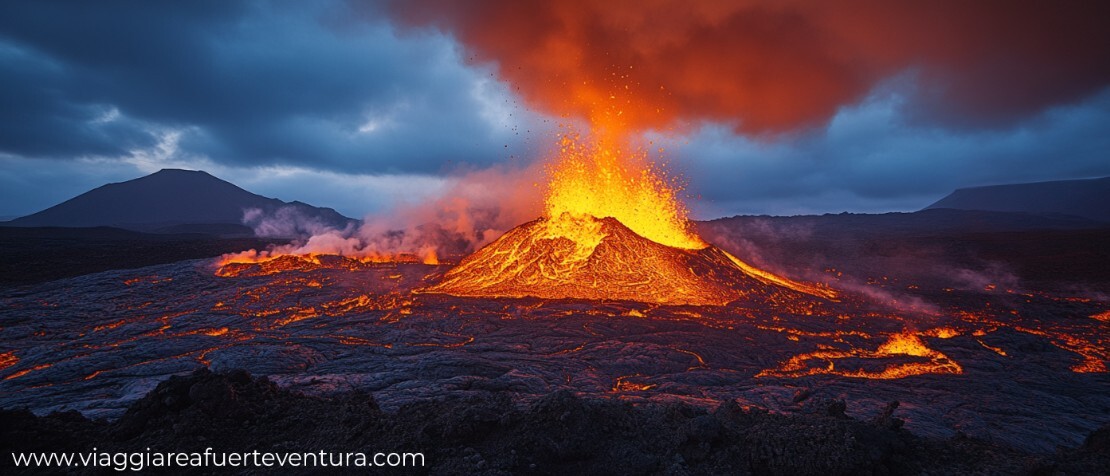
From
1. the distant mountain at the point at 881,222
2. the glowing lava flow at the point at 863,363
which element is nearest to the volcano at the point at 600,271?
the glowing lava flow at the point at 863,363

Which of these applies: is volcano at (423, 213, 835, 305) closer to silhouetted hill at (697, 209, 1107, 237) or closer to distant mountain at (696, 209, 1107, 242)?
distant mountain at (696, 209, 1107, 242)

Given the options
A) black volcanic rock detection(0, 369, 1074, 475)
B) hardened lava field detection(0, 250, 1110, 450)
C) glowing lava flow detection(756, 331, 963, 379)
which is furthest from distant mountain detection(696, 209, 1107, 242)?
black volcanic rock detection(0, 369, 1074, 475)

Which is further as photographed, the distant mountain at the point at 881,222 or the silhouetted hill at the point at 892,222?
the silhouetted hill at the point at 892,222

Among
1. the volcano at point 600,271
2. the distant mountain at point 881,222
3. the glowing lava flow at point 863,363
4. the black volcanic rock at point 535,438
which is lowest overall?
the glowing lava flow at point 863,363

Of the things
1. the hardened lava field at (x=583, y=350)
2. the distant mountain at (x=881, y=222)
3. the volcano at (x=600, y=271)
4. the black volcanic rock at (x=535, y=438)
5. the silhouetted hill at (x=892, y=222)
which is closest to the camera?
the black volcanic rock at (x=535, y=438)

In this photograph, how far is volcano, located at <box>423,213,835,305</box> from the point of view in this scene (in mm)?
24453

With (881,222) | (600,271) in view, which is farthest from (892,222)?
(600,271)

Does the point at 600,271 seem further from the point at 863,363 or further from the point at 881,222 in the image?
Result: the point at 881,222

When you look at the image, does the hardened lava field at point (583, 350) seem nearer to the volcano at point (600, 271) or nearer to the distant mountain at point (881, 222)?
the volcano at point (600, 271)

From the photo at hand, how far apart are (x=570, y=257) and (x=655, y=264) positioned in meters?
4.96

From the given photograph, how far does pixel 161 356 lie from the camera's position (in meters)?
14.5

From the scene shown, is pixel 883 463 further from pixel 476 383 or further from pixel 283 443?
pixel 476 383

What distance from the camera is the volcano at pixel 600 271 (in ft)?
80.2

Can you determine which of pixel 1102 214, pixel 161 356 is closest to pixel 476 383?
pixel 161 356
